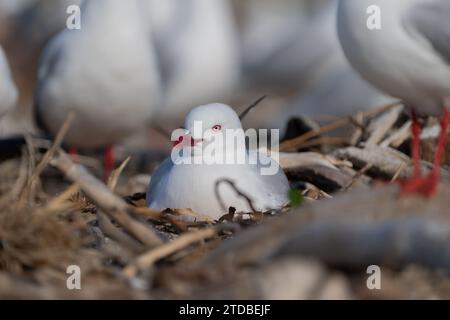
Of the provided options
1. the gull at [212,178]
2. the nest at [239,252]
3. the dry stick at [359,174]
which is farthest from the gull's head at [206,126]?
the nest at [239,252]

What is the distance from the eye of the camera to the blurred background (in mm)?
7409

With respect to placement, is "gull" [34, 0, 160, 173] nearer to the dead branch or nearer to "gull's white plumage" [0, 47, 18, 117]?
"gull's white plumage" [0, 47, 18, 117]

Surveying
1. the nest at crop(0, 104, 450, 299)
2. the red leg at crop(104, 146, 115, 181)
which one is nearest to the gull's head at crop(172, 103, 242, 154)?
the nest at crop(0, 104, 450, 299)

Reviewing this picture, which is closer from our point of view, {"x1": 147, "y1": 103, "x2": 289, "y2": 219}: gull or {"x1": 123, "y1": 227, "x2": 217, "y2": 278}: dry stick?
{"x1": 123, "y1": 227, "x2": 217, "y2": 278}: dry stick

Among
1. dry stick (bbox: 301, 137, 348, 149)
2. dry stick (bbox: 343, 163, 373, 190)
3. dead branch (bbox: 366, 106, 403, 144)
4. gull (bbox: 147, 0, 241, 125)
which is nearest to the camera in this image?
dry stick (bbox: 343, 163, 373, 190)

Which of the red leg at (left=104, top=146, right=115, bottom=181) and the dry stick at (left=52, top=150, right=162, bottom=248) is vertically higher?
the red leg at (left=104, top=146, right=115, bottom=181)

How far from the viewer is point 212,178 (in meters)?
3.32

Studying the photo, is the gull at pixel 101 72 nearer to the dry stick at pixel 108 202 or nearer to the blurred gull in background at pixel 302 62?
the blurred gull in background at pixel 302 62

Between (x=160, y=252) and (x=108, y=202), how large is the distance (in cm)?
22

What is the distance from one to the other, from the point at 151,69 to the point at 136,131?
595mm

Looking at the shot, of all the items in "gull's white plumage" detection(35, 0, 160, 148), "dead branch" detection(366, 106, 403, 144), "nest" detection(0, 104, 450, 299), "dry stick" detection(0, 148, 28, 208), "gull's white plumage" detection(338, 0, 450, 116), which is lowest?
"nest" detection(0, 104, 450, 299)

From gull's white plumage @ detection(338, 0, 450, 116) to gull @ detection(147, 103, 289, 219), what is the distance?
0.52 m

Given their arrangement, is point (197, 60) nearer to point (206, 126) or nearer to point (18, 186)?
point (206, 126)

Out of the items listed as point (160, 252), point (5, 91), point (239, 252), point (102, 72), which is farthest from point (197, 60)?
point (239, 252)
